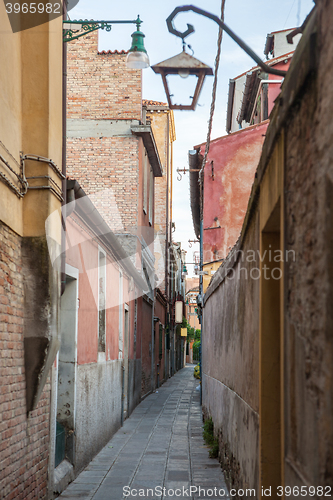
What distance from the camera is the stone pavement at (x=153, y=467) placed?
6.33m

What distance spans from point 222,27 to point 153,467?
19.4 ft

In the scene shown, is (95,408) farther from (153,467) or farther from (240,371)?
(240,371)

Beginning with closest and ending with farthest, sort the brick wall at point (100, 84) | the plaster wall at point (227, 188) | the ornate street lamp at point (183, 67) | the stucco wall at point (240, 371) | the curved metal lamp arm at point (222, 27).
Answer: the curved metal lamp arm at point (222, 27), the stucco wall at point (240, 371), the ornate street lamp at point (183, 67), the brick wall at point (100, 84), the plaster wall at point (227, 188)

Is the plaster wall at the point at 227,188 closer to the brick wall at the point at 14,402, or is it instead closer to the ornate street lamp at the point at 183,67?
the ornate street lamp at the point at 183,67

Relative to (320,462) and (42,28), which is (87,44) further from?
(320,462)

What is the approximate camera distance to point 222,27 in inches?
151

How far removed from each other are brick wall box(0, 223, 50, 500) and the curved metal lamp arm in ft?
7.15

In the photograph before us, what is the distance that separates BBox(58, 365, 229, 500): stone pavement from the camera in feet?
20.8

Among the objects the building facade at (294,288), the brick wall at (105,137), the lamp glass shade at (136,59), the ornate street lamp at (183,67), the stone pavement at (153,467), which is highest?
the brick wall at (105,137)

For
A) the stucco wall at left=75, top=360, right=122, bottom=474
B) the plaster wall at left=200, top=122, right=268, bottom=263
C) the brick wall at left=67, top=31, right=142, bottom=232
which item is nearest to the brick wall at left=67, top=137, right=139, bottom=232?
the brick wall at left=67, top=31, right=142, bottom=232

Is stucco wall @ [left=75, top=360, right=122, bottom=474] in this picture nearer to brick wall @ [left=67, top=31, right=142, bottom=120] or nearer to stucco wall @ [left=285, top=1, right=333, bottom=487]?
stucco wall @ [left=285, top=1, right=333, bottom=487]

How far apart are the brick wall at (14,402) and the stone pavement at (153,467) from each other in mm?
1189

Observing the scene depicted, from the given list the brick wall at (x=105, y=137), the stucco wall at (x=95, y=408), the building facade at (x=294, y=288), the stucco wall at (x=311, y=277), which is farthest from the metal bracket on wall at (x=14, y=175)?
the brick wall at (x=105, y=137)

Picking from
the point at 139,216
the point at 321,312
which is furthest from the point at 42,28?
the point at 139,216
